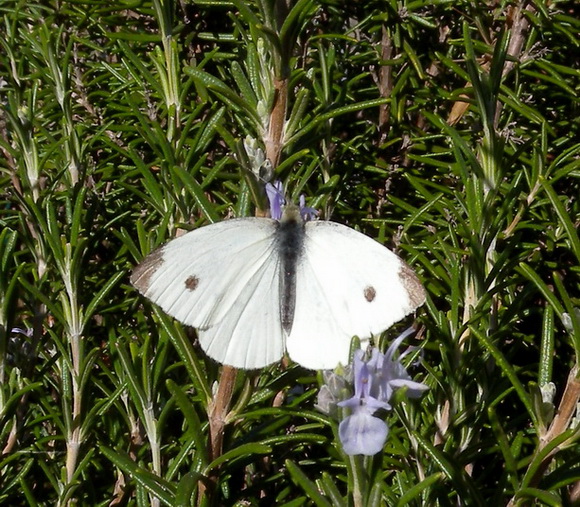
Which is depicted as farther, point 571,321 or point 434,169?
point 434,169

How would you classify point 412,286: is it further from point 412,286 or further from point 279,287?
point 279,287

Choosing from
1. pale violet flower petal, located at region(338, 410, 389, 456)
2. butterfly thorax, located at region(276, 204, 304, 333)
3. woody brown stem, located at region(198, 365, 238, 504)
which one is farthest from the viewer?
butterfly thorax, located at region(276, 204, 304, 333)

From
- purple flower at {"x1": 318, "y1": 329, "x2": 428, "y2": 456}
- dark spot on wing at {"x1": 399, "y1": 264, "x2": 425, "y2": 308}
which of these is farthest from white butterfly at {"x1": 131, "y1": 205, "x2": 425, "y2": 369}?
purple flower at {"x1": 318, "y1": 329, "x2": 428, "y2": 456}

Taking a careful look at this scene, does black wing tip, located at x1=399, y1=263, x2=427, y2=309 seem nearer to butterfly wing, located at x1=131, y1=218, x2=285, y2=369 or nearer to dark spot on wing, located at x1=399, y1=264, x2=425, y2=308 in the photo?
dark spot on wing, located at x1=399, y1=264, x2=425, y2=308

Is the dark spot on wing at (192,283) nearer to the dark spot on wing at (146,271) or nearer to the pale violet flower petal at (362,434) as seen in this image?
the dark spot on wing at (146,271)

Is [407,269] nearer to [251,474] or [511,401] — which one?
[251,474]

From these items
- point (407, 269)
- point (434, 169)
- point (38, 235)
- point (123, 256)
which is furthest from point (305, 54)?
point (407, 269)

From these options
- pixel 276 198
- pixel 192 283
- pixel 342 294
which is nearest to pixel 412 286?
pixel 342 294
